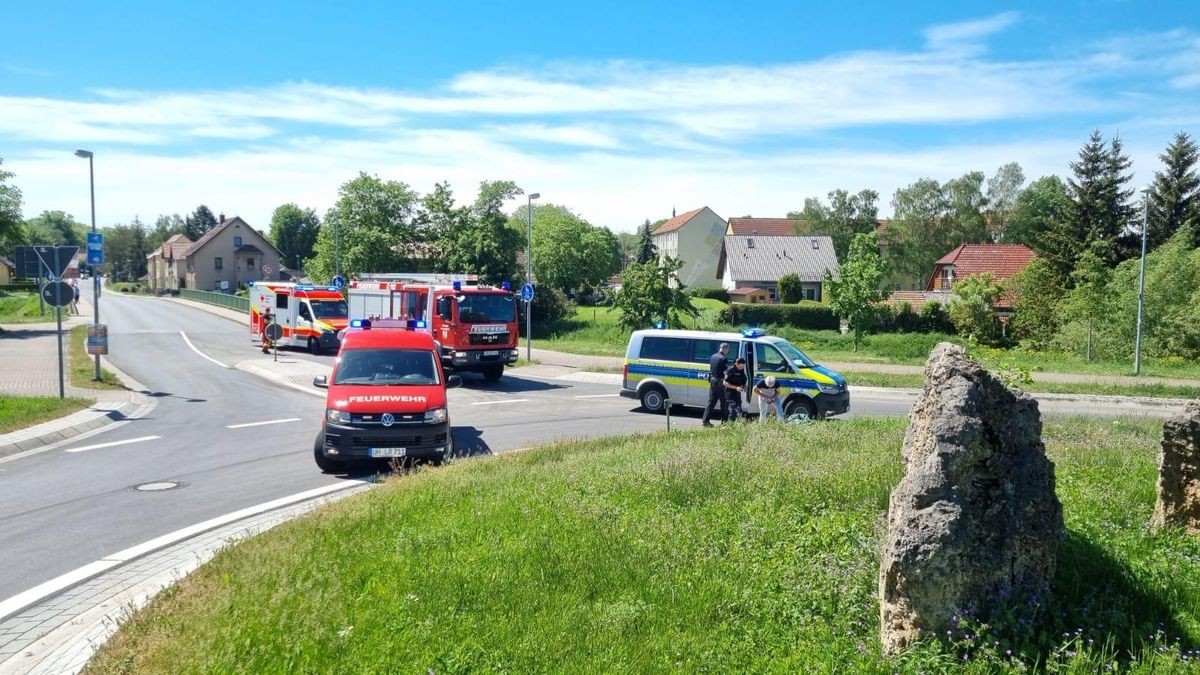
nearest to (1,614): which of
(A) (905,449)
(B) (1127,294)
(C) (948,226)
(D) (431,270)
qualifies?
(A) (905,449)

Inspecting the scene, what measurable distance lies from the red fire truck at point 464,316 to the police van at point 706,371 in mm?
5775

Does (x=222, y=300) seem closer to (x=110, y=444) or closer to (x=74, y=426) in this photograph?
(x=74, y=426)

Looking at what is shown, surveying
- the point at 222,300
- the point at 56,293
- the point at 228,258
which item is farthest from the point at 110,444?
the point at 228,258

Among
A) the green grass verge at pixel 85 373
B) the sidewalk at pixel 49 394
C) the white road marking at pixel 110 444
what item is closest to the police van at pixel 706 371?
the white road marking at pixel 110 444

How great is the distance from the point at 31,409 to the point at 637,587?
15876 mm

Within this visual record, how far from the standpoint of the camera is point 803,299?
70.1m

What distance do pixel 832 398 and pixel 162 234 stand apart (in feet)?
522

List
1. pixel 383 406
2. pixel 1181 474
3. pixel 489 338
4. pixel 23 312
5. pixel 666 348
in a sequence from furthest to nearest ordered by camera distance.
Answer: pixel 23 312 → pixel 489 338 → pixel 666 348 → pixel 383 406 → pixel 1181 474

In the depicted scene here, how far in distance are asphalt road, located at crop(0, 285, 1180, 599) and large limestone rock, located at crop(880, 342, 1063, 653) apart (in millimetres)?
7332

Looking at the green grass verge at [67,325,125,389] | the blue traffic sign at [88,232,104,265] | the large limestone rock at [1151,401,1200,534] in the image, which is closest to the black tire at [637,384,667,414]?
the large limestone rock at [1151,401,1200,534]

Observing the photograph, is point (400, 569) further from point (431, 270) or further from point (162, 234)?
point (162, 234)

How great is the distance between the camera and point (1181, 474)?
6711 millimetres

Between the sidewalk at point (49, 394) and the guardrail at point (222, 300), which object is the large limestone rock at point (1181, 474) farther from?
the guardrail at point (222, 300)

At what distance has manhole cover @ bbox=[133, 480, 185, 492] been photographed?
1106 cm
